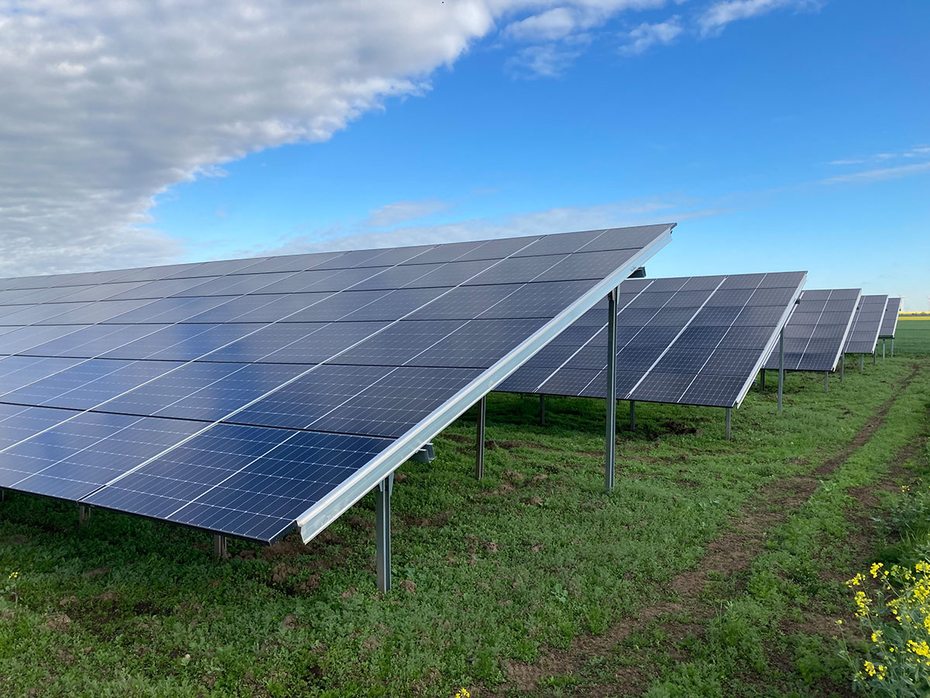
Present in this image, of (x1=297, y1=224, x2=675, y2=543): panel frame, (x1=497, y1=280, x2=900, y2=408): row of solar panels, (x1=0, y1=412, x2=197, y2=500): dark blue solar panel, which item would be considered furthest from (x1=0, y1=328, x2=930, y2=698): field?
(x1=497, y1=280, x2=900, y2=408): row of solar panels

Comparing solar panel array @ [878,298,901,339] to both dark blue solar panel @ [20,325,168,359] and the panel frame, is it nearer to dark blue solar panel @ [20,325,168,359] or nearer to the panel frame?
the panel frame

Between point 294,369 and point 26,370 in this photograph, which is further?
point 26,370

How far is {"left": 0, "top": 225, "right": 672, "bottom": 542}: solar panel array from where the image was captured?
757 centimetres

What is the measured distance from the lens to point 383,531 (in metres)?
8.19

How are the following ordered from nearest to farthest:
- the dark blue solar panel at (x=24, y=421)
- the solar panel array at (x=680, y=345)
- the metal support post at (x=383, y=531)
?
the metal support post at (x=383, y=531) < the dark blue solar panel at (x=24, y=421) < the solar panel array at (x=680, y=345)

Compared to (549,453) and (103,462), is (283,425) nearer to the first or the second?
(103,462)

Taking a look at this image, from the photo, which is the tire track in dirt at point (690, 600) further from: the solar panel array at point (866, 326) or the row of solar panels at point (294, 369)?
the solar panel array at point (866, 326)

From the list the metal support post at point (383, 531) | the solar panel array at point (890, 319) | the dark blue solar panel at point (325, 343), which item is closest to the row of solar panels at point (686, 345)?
the dark blue solar panel at point (325, 343)

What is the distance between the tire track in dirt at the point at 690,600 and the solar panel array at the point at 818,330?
15.9m

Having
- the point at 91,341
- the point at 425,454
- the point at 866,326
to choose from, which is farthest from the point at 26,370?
the point at 866,326

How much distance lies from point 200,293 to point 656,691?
16321 millimetres

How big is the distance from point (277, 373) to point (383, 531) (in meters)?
3.82

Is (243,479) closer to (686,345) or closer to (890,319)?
(686,345)

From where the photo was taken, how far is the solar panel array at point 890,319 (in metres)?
47.0
